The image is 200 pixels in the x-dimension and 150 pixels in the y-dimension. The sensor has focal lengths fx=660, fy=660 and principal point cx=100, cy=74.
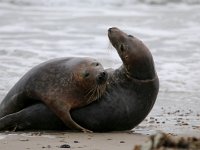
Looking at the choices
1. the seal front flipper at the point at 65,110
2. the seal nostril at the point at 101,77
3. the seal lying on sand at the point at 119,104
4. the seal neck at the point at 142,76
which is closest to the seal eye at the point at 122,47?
the seal lying on sand at the point at 119,104

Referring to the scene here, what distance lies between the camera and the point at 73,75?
6027 mm

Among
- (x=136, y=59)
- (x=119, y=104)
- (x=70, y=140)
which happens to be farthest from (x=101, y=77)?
(x=70, y=140)

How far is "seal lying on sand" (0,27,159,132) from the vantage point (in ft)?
19.6

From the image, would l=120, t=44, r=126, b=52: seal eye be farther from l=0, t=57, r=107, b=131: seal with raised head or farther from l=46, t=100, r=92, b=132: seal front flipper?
l=46, t=100, r=92, b=132: seal front flipper

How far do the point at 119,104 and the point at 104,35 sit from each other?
735 cm

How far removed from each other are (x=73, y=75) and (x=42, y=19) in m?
9.81

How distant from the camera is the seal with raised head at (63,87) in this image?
591 centimetres

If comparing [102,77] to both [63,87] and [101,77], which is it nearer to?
[101,77]

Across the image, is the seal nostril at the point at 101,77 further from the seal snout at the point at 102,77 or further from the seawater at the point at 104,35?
the seawater at the point at 104,35

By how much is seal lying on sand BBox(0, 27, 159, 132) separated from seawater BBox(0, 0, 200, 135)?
17.0 inches

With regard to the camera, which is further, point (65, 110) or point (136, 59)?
point (136, 59)

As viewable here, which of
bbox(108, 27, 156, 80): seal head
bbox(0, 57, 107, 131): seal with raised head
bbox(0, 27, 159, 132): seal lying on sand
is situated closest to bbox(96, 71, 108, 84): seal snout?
bbox(0, 57, 107, 131): seal with raised head

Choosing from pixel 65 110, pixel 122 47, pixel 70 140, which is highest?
pixel 122 47

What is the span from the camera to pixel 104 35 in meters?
13.4
